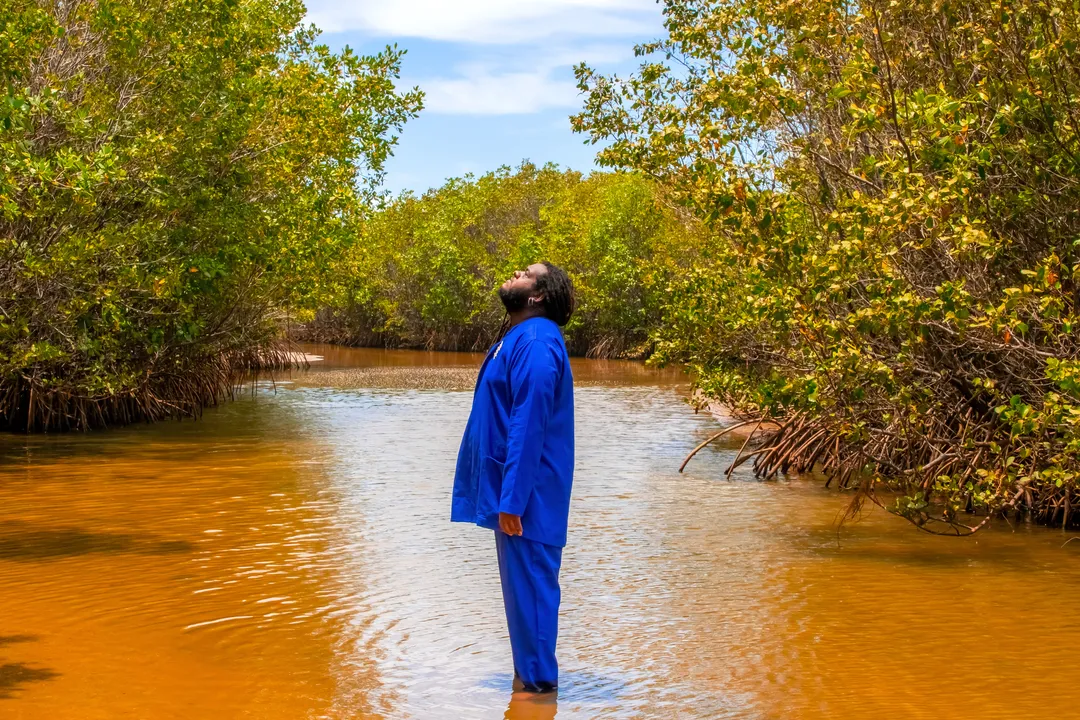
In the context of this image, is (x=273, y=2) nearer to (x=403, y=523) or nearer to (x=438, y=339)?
(x=403, y=523)

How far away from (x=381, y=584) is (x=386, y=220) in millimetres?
47656

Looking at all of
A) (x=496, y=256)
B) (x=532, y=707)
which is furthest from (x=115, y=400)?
(x=496, y=256)

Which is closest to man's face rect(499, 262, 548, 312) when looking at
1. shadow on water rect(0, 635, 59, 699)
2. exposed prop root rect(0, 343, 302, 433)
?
shadow on water rect(0, 635, 59, 699)

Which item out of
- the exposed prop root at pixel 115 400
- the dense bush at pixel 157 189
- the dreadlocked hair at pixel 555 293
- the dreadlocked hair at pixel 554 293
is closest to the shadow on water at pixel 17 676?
the dreadlocked hair at pixel 555 293

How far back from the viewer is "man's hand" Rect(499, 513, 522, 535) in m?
5.10

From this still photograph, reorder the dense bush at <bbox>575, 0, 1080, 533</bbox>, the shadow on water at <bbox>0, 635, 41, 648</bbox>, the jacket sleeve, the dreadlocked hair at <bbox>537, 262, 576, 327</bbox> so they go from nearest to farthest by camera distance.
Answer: the jacket sleeve < the dreadlocked hair at <bbox>537, 262, 576, 327</bbox> < the shadow on water at <bbox>0, 635, 41, 648</bbox> < the dense bush at <bbox>575, 0, 1080, 533</bbox>

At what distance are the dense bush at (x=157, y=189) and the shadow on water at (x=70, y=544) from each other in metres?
2.33

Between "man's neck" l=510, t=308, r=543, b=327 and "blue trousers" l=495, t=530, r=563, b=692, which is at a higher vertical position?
"man's neck" l=510, t=308, r=543, b=327

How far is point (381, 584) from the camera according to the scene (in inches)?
309

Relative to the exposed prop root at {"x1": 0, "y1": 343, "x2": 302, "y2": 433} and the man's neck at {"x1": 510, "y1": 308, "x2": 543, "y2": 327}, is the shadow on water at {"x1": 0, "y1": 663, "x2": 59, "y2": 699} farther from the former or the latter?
the exposed prop root at {"x1": 0, "y1": 343, "x2": 302, "y2": 433}

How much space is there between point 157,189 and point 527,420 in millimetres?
9274

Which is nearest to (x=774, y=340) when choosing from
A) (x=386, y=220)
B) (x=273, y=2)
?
(x=273, y=2)

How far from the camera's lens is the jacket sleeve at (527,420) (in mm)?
5086

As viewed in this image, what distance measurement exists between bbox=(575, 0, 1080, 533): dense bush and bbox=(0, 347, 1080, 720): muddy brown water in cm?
85
